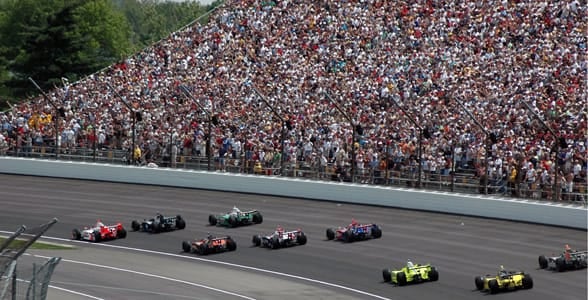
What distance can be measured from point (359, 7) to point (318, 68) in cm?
545

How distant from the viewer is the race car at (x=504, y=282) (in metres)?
27.6

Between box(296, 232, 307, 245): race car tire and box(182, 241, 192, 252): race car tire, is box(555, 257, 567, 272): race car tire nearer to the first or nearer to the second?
box(296, 232, 307, 245): race car tire

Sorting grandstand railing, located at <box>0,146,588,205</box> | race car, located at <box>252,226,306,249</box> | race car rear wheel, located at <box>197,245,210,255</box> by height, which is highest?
grandstand railing, located at <box>0,146,588,205</box>

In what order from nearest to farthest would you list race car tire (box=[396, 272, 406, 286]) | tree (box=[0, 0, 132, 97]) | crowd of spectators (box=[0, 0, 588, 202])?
race car tire (box=[396, 272, 406, 286])
crowd of spectators (box=[0, 0, 588, 202])
tree (box=[0, 0, 132, 97])

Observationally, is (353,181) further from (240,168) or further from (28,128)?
(28,128)

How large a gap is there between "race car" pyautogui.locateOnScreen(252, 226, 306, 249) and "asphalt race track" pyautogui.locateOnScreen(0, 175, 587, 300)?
290 millimetres

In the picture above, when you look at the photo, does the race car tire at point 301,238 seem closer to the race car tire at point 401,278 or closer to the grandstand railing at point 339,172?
the race car tire at point 401,278

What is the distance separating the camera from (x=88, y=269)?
3180 cm

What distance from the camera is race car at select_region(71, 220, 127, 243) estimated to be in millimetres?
35844

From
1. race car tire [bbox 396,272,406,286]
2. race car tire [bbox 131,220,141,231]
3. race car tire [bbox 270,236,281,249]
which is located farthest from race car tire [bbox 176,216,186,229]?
race car tire [bbox 396,272,406,286]

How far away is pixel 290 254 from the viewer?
33250mm

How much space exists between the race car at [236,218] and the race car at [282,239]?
2856 mm

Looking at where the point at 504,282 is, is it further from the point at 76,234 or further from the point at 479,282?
the point at 76,234

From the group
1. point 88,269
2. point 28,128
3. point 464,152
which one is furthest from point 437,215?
point 28,128
